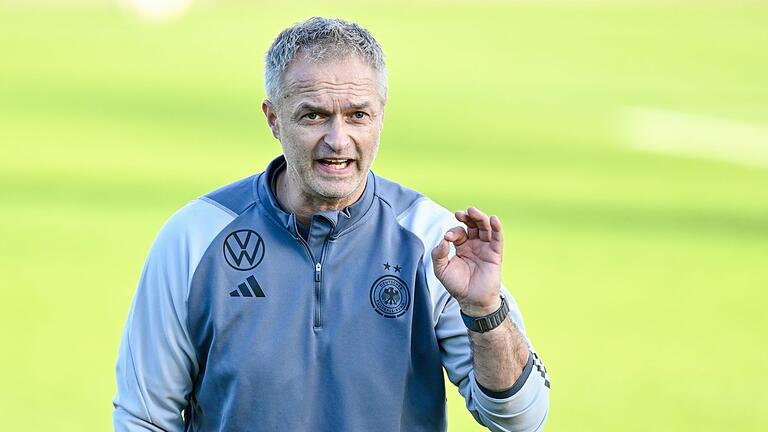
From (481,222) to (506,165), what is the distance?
23.5 feet

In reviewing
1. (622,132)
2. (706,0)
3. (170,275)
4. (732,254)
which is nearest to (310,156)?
(170,275)

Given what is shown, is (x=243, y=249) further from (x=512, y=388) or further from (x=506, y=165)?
(x=506, y=165)

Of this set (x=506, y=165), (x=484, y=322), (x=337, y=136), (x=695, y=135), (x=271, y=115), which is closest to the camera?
(x=484, y=322)

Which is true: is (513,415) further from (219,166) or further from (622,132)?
(622,132)

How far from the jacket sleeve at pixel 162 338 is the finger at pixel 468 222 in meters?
0.60

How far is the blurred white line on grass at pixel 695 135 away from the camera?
11.0 metres

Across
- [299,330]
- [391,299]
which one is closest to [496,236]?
[391,299]

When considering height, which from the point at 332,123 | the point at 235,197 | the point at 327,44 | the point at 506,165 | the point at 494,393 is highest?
the point at 506,165

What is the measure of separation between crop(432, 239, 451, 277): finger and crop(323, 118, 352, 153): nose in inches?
12.4

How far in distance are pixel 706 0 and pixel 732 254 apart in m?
10.5

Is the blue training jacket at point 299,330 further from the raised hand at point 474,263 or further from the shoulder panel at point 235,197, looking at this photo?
the raised hand at point 474,263

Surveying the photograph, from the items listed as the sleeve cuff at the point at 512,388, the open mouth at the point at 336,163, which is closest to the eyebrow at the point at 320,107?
the open mouth at the point at 336,163

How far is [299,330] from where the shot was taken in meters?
3.31

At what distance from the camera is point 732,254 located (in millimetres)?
8281
